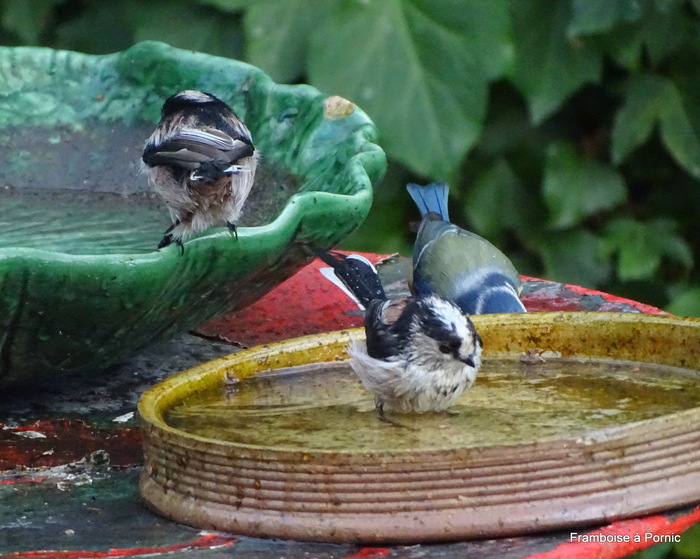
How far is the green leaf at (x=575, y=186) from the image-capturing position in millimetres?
4301

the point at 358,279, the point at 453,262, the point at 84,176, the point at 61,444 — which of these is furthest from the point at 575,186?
the point at 61,444

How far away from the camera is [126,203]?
3.18 meters

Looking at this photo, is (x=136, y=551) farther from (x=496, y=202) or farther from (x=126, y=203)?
(x=496, y=202)

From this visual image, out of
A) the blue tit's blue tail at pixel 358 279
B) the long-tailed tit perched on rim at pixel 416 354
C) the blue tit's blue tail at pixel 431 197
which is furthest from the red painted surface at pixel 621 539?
the blue tit's blue tail at pixel 431 197

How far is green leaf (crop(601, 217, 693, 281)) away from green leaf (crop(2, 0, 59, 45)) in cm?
218

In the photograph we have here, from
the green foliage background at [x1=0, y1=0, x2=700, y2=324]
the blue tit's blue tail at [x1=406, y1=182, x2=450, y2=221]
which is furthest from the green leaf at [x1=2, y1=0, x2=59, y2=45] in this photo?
the blue tit's blue tail at [x1=406, y1=182, x2=450, y2=221]

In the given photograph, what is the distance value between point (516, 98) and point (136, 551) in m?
2.90

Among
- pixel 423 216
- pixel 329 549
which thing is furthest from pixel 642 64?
pixel 329 549

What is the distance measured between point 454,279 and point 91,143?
1308 millimetres

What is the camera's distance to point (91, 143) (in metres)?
3.20

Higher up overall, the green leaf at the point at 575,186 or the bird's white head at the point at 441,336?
the green leaf at the point at 575,186

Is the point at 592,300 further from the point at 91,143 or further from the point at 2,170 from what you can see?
the point at 2,170

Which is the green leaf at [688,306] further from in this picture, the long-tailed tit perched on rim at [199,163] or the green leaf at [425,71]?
the long-tailed tit perched on rim at [199,163]

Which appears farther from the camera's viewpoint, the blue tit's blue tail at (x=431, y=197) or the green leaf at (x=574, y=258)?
the green leaf at (x=574, y=258)
